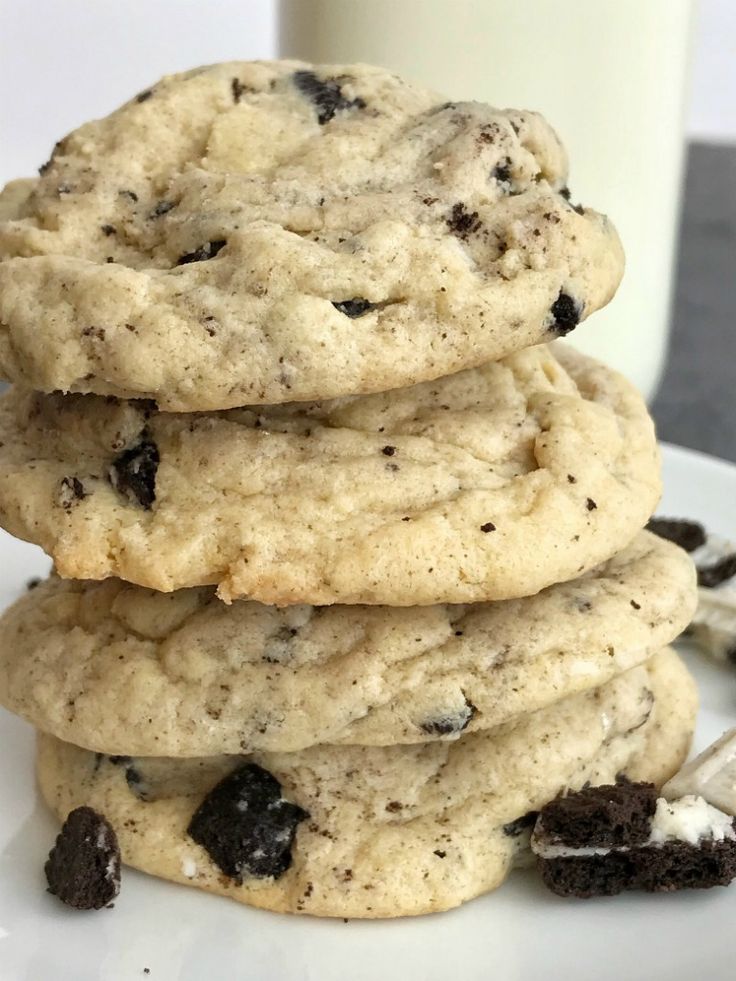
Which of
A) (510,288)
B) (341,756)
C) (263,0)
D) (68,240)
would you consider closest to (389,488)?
(510,288)

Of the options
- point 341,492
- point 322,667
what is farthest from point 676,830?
point 341,492

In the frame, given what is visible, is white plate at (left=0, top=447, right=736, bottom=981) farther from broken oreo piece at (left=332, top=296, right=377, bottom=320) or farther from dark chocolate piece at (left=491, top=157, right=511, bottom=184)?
dark chocolate piece at (left=491, top=157, right=511, bottom=184)

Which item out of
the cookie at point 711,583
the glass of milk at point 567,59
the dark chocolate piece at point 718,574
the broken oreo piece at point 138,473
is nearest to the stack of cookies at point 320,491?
the broken oreo piece at point 138,473

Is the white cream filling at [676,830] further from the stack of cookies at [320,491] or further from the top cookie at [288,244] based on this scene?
the top cookie at [288,244]

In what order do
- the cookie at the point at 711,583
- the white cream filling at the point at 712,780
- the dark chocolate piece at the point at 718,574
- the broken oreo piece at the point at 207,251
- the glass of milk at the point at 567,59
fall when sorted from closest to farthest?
1. the broken oreo piece at the point at 207,251
2. the white cream filling at the point at 712,780
3. the cookie at the point at 711,583
4. the dark chocolate piece at the point at 718,574
5. the glass of milk at the point at 567,59

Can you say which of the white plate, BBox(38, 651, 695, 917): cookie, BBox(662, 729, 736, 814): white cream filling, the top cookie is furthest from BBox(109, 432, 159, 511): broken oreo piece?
BBox(662, 729, 736, 814): white cream filling

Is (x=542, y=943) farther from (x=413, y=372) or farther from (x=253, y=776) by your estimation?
(x=413, y=372)

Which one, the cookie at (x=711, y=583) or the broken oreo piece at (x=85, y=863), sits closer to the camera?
the broken oreo piece at (x=85, y=863)
